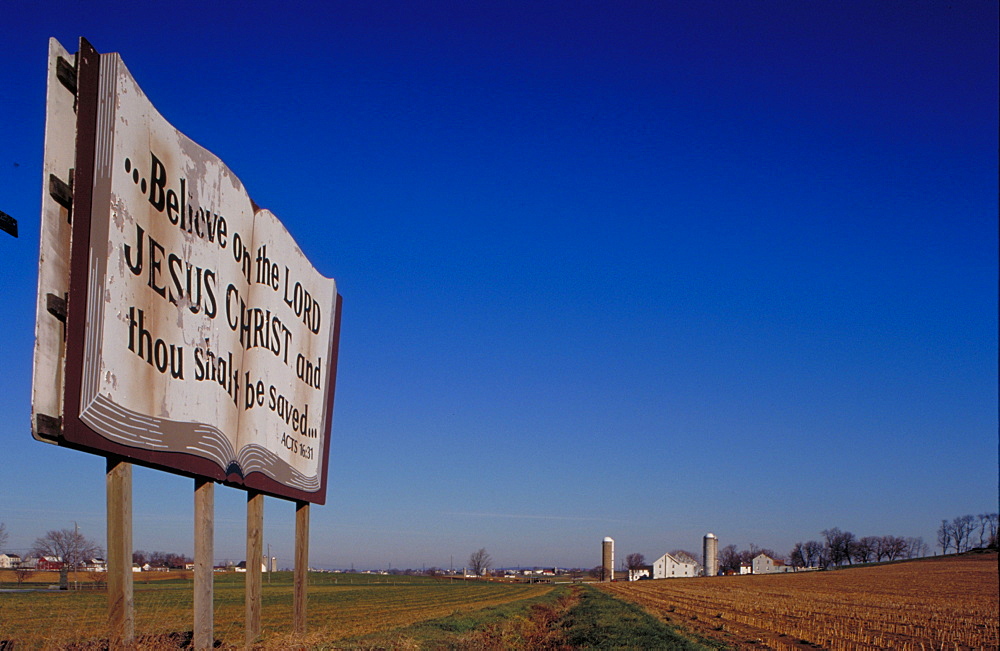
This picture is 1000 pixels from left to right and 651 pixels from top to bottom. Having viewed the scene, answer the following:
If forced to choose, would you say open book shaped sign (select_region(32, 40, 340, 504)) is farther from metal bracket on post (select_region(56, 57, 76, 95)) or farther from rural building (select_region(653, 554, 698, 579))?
rural building (select_region(653, 554, 698, 579))

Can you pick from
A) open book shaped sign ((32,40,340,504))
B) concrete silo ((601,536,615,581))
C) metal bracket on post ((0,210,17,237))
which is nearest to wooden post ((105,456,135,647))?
open book shaped sign ((32,40,340,504))

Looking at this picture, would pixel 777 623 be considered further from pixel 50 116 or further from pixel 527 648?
pixel 50 116

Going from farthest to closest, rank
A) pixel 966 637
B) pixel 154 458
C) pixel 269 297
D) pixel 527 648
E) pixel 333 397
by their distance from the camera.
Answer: pixel 966 637 → pixel 527 648 → pixel 333 397 → pixel 269 297 → pixel 154 458

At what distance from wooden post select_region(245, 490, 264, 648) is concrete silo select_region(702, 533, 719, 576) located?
164 m

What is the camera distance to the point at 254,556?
380 inches

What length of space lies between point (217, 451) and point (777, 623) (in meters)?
29.5

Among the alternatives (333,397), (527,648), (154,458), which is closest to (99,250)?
(154,458)

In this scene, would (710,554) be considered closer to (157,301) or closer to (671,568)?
(671,568)

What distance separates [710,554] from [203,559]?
16759cm

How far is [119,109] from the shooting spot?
20.9 feet

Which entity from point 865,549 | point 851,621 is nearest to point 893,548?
point 865,549

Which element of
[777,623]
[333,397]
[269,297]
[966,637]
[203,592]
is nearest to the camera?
[203,592]

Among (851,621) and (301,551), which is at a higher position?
(301,551)

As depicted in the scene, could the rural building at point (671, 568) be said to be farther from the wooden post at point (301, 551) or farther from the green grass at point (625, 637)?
the wooden post at point (301, 551)
